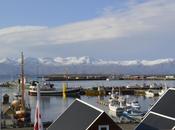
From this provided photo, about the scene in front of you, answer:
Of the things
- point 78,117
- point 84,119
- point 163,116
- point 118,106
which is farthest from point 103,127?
point 118,106

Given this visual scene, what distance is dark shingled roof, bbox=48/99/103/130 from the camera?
82.4 ft

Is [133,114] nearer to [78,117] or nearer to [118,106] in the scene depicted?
[118,106]

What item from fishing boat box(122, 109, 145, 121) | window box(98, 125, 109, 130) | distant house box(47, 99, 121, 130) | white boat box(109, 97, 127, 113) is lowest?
fishing boat box(122, 109, 145, 121)

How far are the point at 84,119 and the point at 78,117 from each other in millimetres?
674

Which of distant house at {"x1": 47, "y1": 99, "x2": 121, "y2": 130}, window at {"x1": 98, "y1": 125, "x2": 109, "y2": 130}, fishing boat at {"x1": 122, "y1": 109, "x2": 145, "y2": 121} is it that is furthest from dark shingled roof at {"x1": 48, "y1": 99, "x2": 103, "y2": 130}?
fishing boat at {"x1": 122, "y1": 109, "x2": 145, "y2": 121}

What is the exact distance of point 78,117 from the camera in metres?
26.1

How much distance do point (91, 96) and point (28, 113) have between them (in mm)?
57347

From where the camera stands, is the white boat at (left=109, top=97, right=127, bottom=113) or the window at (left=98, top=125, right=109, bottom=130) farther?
the white boat at (left=109, top=97, right=127, bottom=113)

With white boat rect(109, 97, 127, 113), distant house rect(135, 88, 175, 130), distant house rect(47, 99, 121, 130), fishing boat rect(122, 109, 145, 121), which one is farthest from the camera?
white boat rect(109, 97, 127, 113)

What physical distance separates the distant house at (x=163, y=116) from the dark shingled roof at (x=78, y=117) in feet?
10.2

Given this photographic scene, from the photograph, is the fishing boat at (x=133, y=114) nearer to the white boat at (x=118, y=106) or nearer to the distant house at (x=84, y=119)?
the white boat at (x=118, y=106)

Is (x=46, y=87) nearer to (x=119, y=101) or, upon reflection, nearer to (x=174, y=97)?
(x=119, y=101)

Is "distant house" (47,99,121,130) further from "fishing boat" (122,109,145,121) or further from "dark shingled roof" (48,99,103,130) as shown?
"fishing boat" (122,109,145,121)

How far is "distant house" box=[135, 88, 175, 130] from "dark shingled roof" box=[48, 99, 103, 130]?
10.2 feet
